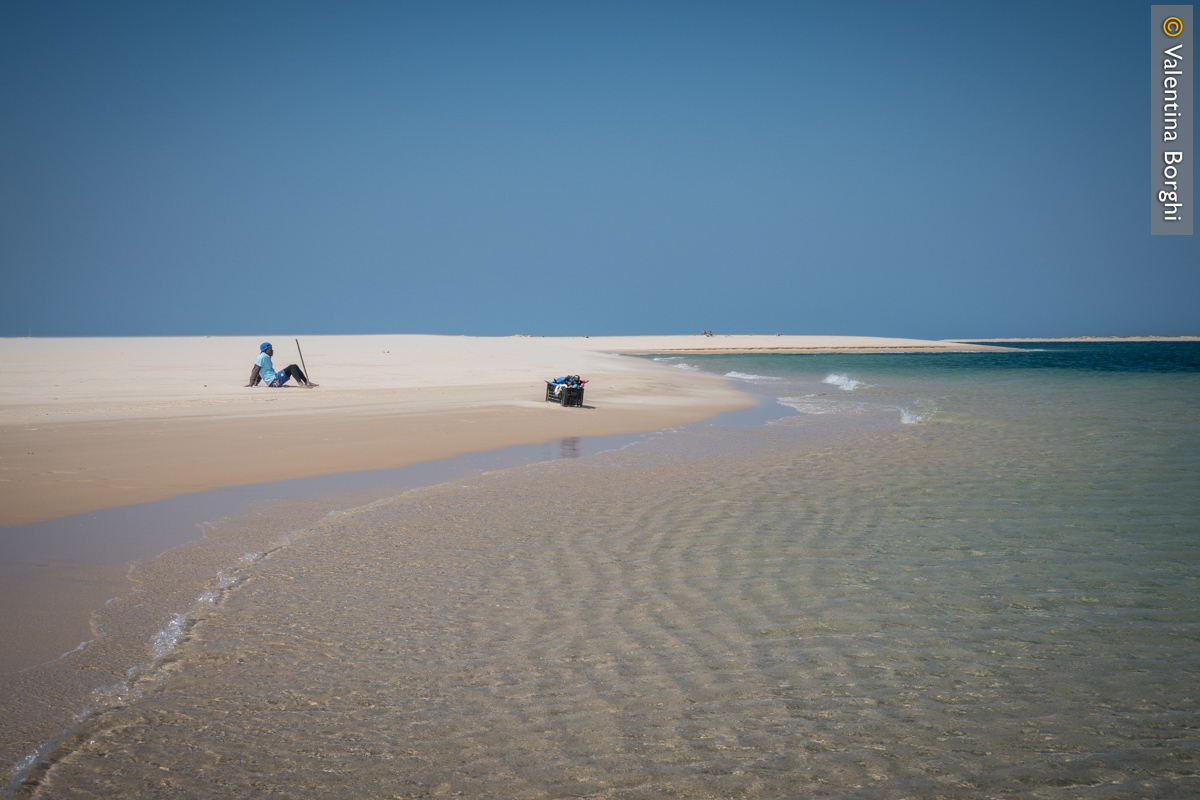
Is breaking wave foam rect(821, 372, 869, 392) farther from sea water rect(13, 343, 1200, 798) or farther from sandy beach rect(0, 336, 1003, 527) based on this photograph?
sea water rect(13, 343, 1200, 798)

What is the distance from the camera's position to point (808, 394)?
28500 millimetres

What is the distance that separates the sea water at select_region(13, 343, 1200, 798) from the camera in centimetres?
351

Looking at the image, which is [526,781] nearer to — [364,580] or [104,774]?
[104,774]

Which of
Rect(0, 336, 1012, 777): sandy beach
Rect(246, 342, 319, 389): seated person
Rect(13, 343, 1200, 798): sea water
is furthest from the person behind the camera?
Rect(246, 342, 319, 389): seated person

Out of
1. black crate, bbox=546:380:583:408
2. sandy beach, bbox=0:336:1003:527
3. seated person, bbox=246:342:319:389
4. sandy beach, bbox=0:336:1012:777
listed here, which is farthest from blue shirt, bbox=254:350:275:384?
black crate, bbox=546:380:583:408

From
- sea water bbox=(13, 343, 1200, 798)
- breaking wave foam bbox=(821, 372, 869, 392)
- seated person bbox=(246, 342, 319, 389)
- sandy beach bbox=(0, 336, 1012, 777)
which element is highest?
seated person bbox=(246, 342, 319, 389)

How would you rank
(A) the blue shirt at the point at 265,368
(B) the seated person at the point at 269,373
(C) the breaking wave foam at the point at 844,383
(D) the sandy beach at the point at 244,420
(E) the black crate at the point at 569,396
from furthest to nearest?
(C) the breaking wave foam at the point at 844,383, (A) the blue shirt at the point at 265,368, (B) the seated person at the point at 269,373, (E) the black crate at the point at 569,396, (D) the sandy beach at the point at 244,420

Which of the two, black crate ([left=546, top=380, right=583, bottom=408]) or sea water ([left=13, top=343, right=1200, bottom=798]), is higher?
black crate ([left=546, top=380, right=583, bottom=408])

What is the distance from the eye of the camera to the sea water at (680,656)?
3508mm

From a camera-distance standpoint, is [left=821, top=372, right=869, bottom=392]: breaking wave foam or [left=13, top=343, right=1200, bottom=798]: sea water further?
[left=821, top=372, right=869, bottom=392]: breaking wave foam

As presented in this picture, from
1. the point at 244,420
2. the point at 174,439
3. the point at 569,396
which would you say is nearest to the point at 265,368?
the point at 244,420

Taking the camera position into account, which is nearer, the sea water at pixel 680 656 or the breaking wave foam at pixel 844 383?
the sea water at pixel 680 656

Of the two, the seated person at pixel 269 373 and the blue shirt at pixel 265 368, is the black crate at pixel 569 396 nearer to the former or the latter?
the seated person at pixel 269 373

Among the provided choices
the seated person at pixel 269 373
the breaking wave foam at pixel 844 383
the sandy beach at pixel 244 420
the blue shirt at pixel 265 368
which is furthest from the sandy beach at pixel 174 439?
the breaking wave foam at pixel 844 383
